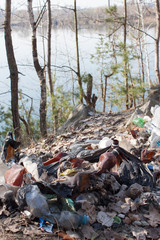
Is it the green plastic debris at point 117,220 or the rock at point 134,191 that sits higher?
the rock at point 134,191

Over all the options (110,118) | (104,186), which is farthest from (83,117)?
(104,186)

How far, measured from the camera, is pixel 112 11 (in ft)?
44.9

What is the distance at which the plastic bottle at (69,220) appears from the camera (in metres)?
2.39

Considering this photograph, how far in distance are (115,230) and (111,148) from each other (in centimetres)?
115

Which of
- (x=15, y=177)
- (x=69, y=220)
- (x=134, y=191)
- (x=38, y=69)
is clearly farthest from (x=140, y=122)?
(x=38, y=69)

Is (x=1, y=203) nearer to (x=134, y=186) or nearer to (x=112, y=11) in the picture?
(x=134, y=186)

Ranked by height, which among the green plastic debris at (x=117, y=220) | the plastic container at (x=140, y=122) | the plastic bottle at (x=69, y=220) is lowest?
the green plastic debris at (x=117, y=220)

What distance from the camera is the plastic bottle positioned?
2.39 meters

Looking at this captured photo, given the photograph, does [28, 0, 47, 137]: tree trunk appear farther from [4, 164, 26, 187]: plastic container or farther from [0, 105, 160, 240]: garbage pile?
[4, 164, 26, 187]: plastic container

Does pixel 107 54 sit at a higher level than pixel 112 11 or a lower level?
lower

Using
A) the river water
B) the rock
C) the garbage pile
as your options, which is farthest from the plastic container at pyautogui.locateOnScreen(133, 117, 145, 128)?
the river water

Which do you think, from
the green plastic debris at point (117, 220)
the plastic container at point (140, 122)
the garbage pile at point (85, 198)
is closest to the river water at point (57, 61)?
the plastic container at point (140, 122)

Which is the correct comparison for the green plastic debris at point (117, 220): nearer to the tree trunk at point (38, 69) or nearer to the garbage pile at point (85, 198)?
the garbage pile at point (85, 198)

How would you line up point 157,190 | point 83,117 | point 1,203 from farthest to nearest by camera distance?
1. point 83,117
2. point 157,190
3. point 1,203
